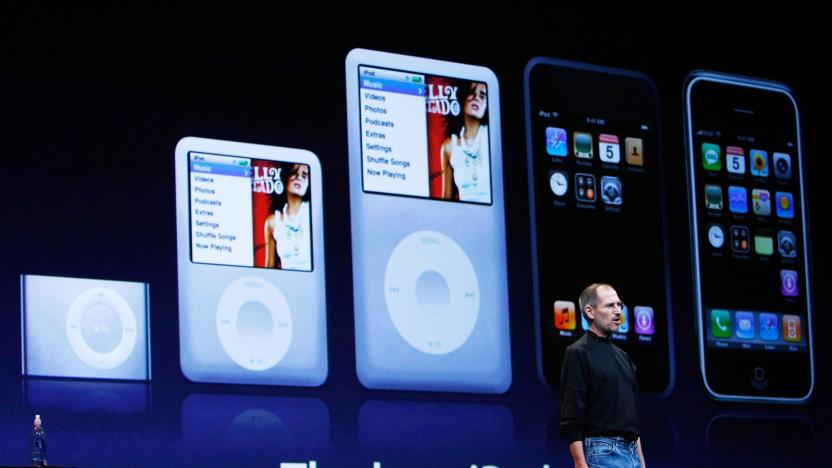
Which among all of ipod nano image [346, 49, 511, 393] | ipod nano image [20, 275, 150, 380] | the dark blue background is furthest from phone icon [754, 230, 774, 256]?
ipod nano image [20, 275, 150, 380]

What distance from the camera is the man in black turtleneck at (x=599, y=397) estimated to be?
3.17 m

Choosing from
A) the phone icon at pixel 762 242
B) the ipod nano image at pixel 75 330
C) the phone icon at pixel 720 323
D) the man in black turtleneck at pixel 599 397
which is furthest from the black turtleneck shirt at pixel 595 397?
the phone icon at pixel 762 242

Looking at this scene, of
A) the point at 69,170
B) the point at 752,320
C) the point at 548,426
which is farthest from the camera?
the point at 752,320

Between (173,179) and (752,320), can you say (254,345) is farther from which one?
(752,320)

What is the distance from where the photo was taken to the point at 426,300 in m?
3.98

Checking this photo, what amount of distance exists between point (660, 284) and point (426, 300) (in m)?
0.77

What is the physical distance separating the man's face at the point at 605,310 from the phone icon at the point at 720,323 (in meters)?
1.26

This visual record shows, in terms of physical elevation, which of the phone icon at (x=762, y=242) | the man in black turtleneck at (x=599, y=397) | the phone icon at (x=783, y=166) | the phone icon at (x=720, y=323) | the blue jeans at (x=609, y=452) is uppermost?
the phone icon at (x=783, y=166)

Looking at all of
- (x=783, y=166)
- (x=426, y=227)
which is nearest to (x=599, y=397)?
(x=426, y=227)

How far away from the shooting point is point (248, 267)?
12.0ft

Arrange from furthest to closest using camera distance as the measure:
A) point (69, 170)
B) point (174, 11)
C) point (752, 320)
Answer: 1. point (752, 320)
2. point (174, 11)
3. point (69, 170)

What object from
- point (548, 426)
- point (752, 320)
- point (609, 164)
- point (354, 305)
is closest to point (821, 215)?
point (752, 320)

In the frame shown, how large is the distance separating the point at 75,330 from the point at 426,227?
1.02 m

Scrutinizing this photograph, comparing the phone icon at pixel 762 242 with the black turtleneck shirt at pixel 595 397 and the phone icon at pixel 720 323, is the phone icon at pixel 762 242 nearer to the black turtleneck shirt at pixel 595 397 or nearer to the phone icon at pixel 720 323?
the phone icon at pixel 720 323
